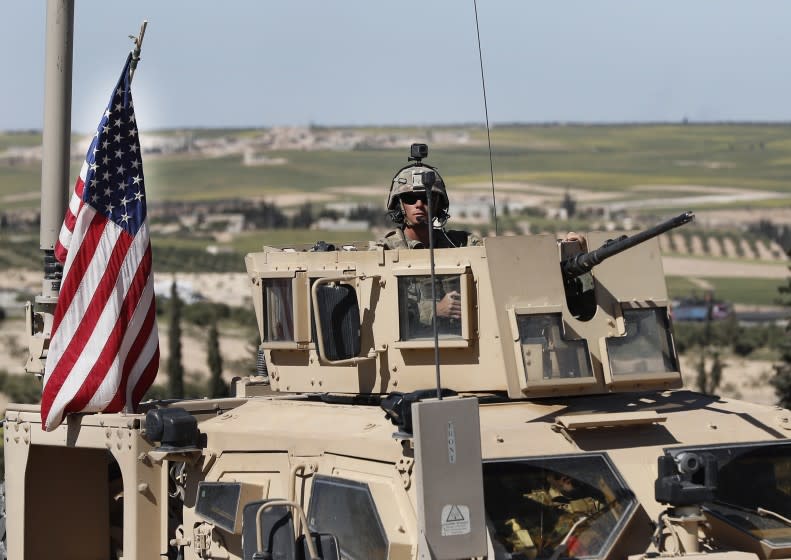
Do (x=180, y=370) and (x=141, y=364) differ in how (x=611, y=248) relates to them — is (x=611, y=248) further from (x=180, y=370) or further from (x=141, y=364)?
(x=180, y=370)

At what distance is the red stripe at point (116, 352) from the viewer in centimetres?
1353

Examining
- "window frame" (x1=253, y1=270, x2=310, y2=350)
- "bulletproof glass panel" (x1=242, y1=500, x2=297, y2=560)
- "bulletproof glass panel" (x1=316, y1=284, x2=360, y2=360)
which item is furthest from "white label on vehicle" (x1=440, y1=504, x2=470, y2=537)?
"window frame" (x1=253, y1=270, x2=310, y2=350)

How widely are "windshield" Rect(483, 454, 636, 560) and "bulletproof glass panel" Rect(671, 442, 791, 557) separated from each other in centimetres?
59

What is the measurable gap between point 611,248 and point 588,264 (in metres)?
0.36

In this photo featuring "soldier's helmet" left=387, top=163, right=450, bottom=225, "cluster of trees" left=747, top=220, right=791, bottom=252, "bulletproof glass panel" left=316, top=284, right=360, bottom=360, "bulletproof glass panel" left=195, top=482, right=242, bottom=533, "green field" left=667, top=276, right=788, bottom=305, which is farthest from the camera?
"cluster of trees" left=747, top=220, right=791, bottom=252

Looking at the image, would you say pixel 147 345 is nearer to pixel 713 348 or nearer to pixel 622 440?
pixel 622 440

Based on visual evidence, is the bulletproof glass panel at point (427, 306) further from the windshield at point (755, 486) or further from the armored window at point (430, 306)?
the windshield at point (755, 486)

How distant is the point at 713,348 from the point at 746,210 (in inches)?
1919

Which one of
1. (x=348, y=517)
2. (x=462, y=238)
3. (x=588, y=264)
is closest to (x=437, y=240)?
(x=462, y=238)

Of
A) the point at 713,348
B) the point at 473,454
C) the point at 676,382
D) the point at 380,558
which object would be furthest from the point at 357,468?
the point at 713,348

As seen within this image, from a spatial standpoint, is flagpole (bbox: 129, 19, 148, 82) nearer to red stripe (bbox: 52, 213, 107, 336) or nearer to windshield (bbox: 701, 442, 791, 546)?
red stripe (bbox: 52, 213, 107, 336)

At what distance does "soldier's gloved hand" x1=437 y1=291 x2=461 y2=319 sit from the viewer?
1235cm

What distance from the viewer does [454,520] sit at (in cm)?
990

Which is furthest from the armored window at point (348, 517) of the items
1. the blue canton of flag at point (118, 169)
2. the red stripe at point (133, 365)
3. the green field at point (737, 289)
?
the green field at point (737, 289)
